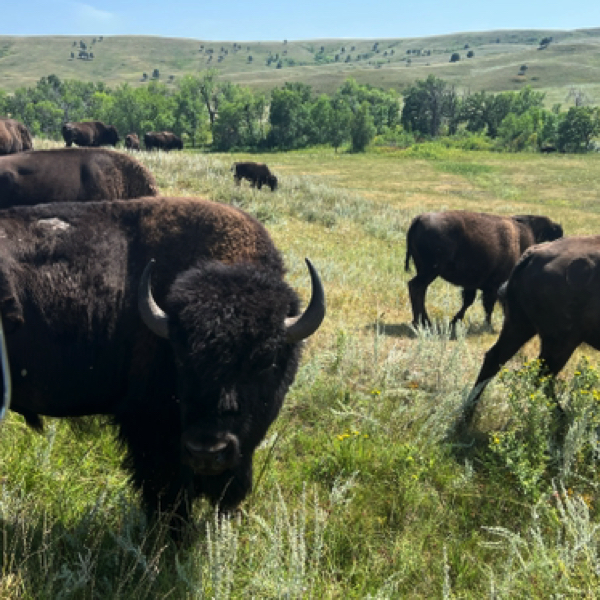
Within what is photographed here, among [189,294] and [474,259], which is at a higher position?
[189,294]

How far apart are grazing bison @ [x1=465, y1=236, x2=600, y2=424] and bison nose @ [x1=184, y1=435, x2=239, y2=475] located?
2.75 meters

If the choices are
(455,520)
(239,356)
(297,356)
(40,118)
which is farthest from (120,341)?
(40,118)

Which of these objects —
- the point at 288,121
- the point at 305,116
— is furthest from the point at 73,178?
the point at 305,116

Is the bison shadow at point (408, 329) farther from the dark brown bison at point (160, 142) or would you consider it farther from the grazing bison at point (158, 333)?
the dark brown bison at point (160, 142)

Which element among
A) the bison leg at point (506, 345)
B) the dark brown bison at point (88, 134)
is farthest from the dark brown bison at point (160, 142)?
the bison leg at point (506, 345)

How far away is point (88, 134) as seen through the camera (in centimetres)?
3728

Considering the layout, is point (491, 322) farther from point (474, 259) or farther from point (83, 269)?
point (83, 269)

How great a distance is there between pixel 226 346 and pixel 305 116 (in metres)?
84.5

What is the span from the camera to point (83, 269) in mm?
3174

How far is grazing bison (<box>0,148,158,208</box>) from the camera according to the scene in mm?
8031

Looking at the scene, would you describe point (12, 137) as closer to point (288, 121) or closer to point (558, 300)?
point (558, 300)

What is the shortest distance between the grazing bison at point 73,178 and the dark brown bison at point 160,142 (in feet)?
160

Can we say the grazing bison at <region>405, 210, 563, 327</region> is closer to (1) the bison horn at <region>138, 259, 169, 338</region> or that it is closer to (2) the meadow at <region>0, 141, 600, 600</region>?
(2) the meadow at <region>0, 141, 600, 600</region>

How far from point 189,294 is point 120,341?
0.67m
